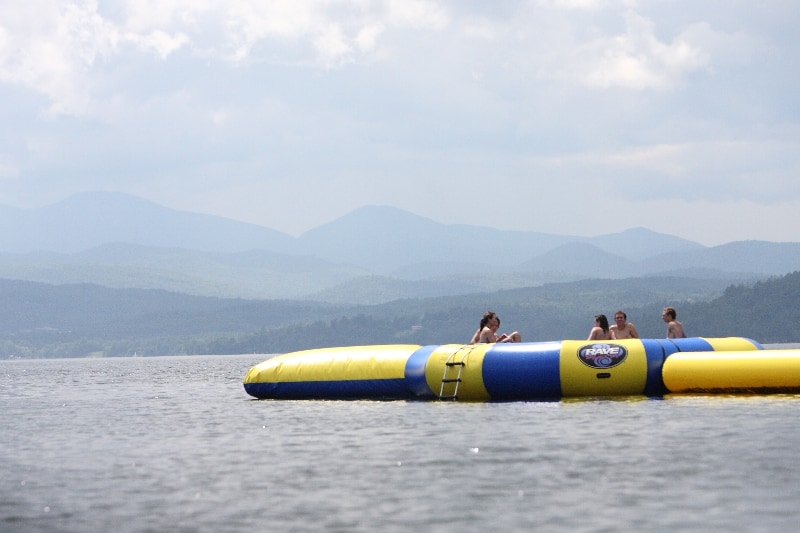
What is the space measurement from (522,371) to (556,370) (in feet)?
2.30

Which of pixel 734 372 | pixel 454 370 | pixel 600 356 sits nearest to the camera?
pixel 734 372

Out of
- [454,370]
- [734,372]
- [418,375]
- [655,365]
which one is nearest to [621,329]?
[655,365]

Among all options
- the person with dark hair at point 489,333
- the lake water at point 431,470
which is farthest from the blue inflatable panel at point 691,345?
the person with dark hair at point 489,333

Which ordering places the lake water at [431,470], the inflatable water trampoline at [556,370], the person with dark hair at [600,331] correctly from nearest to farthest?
the lake water at [431,470]
the inflatable water trampoline at [556,370]
the person with dark hair at [600,331]

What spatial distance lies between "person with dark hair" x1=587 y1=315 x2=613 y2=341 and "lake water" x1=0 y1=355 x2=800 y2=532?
5.68ft

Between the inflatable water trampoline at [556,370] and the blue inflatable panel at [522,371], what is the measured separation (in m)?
0.02

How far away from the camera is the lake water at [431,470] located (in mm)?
10812

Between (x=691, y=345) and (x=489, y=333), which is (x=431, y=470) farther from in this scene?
(x=691, y=345)

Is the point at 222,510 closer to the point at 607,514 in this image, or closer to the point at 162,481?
the point at 162,481

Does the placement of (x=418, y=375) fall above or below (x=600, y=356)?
below

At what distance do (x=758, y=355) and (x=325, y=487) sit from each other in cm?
1240

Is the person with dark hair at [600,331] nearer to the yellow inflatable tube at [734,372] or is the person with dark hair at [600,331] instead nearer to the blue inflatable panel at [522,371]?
the blue inflatable panel at [522,371]

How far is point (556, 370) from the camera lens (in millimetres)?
22922

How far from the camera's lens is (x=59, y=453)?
59.1ft
